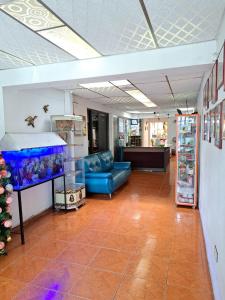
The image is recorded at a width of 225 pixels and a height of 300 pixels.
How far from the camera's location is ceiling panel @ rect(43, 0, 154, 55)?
4.97 feet

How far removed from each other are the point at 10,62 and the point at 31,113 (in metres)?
1.07

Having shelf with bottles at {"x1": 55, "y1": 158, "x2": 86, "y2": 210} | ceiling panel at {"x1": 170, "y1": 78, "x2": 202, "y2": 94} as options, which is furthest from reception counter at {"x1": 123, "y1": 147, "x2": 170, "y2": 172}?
shelf with bottles at {"x1": 55, "y1": 158, "x2": 86, "y2": 210}

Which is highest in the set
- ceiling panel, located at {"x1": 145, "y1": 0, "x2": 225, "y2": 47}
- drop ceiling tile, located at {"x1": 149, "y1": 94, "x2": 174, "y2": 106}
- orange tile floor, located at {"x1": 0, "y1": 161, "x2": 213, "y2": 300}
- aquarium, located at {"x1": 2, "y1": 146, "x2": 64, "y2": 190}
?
drop ceiling tile, located at {"x1": 149, "y1": 94, "x2": 174, "y2": 106}

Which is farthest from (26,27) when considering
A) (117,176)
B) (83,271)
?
(117,176)

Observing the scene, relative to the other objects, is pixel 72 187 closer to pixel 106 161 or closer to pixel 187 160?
pixel 106 161

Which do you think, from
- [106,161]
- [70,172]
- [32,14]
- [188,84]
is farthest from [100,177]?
[32,14]

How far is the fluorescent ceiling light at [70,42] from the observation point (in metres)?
1.94

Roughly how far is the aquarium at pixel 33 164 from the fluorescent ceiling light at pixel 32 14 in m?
1.74

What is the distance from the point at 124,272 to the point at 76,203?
2079 mm

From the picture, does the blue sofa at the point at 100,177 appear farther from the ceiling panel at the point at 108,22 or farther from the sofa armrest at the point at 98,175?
the ceiling panel at the point at 108,22

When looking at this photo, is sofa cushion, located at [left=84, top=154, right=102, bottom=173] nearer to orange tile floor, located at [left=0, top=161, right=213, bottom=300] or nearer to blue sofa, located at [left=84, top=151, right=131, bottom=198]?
blue sofa, located at [left=84, top=151, right=131, bottom=198]

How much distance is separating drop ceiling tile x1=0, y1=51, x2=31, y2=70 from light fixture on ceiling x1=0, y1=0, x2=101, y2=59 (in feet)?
2.41

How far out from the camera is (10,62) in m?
2.73

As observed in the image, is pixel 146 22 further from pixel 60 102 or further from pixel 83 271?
pixel 60 102
